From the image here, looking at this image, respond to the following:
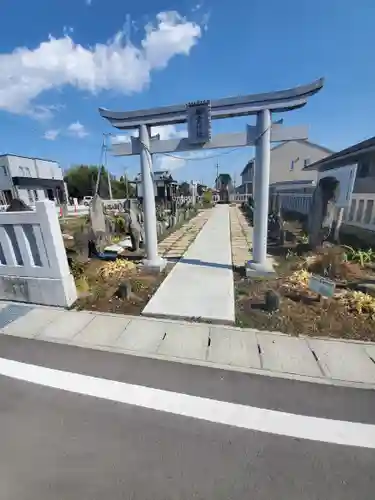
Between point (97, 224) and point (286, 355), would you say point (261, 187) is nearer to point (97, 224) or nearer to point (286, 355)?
point (286, 355)

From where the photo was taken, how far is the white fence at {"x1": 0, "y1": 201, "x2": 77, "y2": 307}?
412cm

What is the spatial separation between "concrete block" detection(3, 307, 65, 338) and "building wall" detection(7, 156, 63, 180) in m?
30.5

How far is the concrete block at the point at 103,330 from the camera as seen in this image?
3.44 m

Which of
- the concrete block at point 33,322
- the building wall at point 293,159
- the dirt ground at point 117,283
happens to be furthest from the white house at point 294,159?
the concrete block at point 33,322

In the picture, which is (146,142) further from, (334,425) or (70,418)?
(334,425)

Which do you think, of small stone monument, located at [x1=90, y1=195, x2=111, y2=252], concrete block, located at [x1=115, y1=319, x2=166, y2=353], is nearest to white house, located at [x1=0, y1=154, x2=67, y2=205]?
small stone monument, located at [x1=90, y1=195, x2=111, y2=252]

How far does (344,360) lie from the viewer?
2.92 m

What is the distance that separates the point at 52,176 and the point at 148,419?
38211 millimetres

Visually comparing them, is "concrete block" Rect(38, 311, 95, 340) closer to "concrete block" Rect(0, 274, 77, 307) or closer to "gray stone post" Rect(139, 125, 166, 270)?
"concrete block" Rect(0, 274, 77, 307)

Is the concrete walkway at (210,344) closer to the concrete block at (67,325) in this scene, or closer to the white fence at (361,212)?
the concrete block at (67,325)

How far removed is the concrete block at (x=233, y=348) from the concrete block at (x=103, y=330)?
141 centimetres

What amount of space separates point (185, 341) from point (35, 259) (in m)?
3.26

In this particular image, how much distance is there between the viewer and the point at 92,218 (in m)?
7.20

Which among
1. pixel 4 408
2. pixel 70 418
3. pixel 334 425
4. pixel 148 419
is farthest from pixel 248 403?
pixel 4 408
